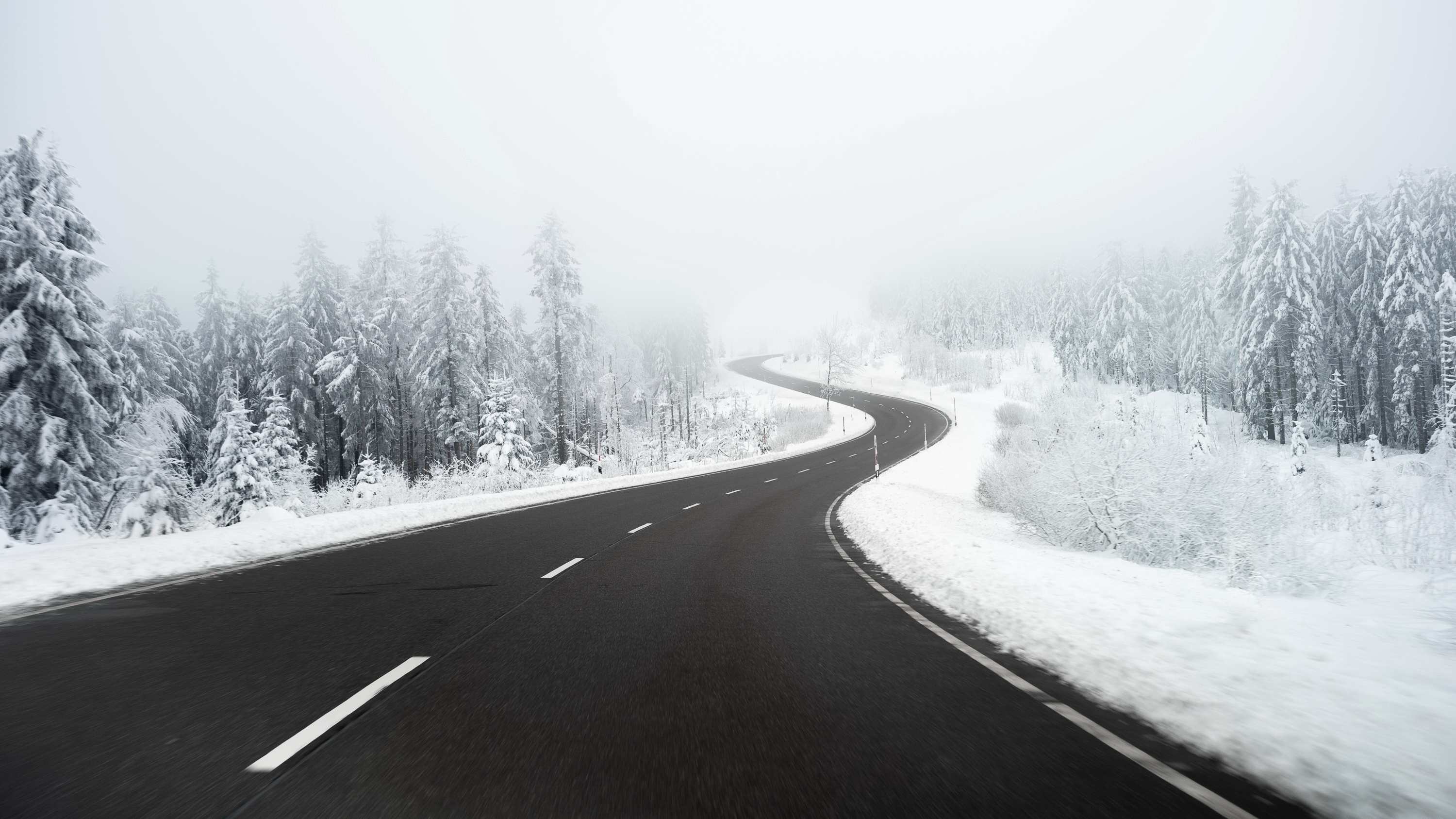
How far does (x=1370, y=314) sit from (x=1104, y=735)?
5296 centimetres

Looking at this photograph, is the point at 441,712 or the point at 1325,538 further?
the point at 1325,538

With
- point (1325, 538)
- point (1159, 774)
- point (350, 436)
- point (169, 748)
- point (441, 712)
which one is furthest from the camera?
point (350, 436)

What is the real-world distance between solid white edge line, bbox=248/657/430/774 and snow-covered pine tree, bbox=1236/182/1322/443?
163 ft

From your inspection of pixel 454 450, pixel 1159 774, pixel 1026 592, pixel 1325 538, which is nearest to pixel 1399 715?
pixel 1159 774

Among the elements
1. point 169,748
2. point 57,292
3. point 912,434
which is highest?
point 57,292

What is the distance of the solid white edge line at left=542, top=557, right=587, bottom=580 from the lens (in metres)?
8.84

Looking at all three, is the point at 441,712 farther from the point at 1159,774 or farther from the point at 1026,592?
the point at 1026,592

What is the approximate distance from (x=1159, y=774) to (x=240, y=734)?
4.67 metres

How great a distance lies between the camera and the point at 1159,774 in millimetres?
3125

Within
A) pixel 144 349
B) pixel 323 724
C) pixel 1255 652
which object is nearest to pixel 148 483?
pixel 323 724

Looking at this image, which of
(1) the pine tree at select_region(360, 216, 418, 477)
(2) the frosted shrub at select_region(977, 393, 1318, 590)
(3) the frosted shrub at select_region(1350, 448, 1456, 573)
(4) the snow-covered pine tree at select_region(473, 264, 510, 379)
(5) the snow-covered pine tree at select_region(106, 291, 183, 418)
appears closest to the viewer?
(2) the frosted shrub at select_region(977, 393, 1318, 590)

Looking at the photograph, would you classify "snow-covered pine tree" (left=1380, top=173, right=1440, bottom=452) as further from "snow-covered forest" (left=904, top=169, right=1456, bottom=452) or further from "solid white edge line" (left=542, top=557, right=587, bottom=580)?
"solid white edge line" (left=542, top=557, right=587, bottom=580)

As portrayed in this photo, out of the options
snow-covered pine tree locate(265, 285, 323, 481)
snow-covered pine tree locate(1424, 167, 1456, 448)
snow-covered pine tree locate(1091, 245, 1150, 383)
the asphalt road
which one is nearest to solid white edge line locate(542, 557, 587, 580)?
the asphalt road

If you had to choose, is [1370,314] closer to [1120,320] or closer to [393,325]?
[1120,320]
